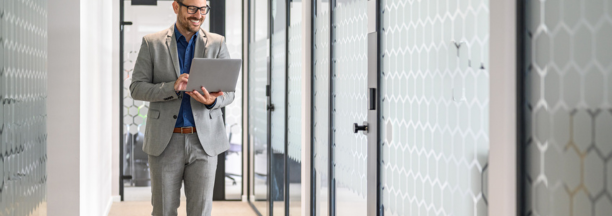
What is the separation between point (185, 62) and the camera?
9.04 ft

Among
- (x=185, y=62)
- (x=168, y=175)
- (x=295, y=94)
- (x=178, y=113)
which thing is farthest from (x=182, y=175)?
(x=295, y=94)

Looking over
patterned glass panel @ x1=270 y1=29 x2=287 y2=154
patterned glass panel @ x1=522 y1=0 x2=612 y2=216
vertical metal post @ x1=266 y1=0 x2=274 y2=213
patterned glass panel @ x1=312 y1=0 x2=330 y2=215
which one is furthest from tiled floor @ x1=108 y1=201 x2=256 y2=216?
patterned glass panel @ x1=522 y1=0 x2=612 y2=216

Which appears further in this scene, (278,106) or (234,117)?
(234,117)

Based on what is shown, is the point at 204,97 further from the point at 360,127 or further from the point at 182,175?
the point at 360,127

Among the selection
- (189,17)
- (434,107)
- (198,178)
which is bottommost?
(198,178)

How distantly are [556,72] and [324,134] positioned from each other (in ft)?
5.88

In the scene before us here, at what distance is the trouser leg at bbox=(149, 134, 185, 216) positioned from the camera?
2678 mm

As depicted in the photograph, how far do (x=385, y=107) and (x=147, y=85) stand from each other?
1194 millimetres

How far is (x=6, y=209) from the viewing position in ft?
4.24

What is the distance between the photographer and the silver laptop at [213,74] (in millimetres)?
2447

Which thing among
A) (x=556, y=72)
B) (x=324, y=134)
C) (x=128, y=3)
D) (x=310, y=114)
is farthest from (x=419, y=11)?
(x=128, y=3)

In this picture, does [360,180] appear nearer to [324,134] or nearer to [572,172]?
[324,134]

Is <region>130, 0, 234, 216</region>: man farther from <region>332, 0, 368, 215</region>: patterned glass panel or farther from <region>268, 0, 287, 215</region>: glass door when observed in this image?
<region>268, 0, 287, 215</region>: glass door

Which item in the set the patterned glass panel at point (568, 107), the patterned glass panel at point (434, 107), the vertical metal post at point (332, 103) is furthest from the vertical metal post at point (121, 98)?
the patterned glass panel at point (568, 107)
